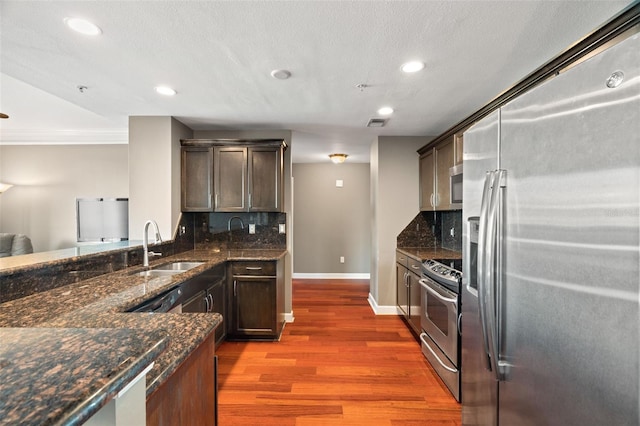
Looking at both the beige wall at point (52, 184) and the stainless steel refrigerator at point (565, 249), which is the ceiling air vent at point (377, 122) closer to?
the stainless steel refrigerator at point (565, 249)

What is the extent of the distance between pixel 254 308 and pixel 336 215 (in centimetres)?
335

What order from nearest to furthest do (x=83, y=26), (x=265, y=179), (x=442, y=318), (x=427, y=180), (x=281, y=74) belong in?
1. (x=83, y=26)
2. (x=281, y=74)
3. (x=442, y=318)
4. (x=265, y=179)
5. (x=427, y=180)

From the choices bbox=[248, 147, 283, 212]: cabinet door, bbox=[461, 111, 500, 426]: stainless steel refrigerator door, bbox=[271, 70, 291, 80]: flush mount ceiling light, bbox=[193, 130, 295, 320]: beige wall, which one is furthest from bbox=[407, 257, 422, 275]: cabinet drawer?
bbox=[271, 70, 291, 80]: flush mount ceiling light

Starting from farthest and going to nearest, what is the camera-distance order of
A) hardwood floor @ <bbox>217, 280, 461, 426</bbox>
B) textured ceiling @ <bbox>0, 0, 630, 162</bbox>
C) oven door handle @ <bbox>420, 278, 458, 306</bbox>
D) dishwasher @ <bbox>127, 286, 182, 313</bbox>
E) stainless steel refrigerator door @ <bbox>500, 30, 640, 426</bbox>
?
oven door handle @ <bbox>420, 278, 458, 306</bbox>
hardwood floor @ <bbox>217, 280, 461, 426</bbox>
dishwasher @ <bbox>127, 286, 182, 313</bbox>
textured ceiling @ <bbox>0, 0, 630, 162</bbox>
stainless steel refrigerator door @ <bbox>500, 30, 640, 426</bbox>

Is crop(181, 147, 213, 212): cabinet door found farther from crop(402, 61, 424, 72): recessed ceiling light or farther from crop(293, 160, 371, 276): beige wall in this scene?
crop(293, 160, 371, 276): beige wall

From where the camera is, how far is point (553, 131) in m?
0.98

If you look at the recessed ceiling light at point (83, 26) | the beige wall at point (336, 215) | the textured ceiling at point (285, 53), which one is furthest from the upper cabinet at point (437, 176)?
the recessed ceiling light at point (83, 26)

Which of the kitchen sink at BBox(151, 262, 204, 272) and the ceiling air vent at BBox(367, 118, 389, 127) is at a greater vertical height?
the ceiling air vent at BBox(367, 118, 389, 127)

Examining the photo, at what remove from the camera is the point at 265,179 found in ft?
11.2

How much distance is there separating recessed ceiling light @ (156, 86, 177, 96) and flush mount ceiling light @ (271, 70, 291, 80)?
3.14ft

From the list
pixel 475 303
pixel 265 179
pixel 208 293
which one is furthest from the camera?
pixel 265 179

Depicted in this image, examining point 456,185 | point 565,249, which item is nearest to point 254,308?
point 456,185

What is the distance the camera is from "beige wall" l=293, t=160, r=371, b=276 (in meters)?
6.09

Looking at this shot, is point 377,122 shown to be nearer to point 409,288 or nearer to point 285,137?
point 285,137
